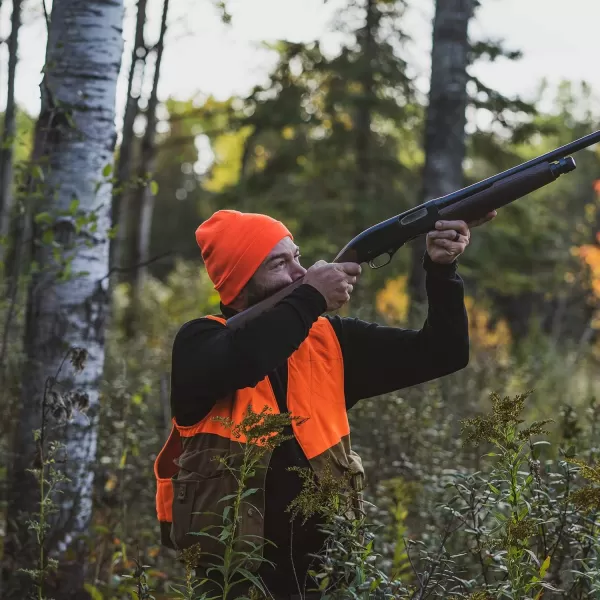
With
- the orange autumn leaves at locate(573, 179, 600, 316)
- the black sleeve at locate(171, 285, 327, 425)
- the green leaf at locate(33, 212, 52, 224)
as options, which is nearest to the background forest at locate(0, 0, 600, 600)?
the green leaf at locate(33, 212, 52, 224)

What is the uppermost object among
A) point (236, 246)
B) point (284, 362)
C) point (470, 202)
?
point (470, 202)

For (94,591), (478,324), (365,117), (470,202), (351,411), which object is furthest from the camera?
(365,117)

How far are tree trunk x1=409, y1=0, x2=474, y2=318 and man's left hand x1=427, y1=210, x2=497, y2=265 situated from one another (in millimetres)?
5686

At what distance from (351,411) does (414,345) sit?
271 centimetres

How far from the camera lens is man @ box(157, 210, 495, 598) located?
2740mm

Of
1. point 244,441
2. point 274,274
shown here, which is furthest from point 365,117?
point 244,441

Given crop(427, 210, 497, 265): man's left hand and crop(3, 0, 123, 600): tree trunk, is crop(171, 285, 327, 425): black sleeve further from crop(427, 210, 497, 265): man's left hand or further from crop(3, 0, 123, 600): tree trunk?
crop(3, 0, 123, 600): tree trunk

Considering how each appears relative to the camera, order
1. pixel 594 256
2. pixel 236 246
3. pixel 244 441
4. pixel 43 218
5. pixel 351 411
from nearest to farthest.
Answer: pixel 244 441, pixel 236 246, pixel 43 218, pixel 351 411, pixel 594 256

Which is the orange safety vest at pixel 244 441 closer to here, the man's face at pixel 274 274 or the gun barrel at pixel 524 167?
the man's face at pixel 274 274

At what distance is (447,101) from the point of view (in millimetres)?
8953

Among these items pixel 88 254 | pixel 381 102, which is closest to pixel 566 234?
pixel 381 102

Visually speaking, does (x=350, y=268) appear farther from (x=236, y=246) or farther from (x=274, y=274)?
(x=236, y=246)

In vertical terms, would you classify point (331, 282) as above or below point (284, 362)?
above

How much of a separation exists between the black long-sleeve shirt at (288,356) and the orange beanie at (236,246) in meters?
0.19
